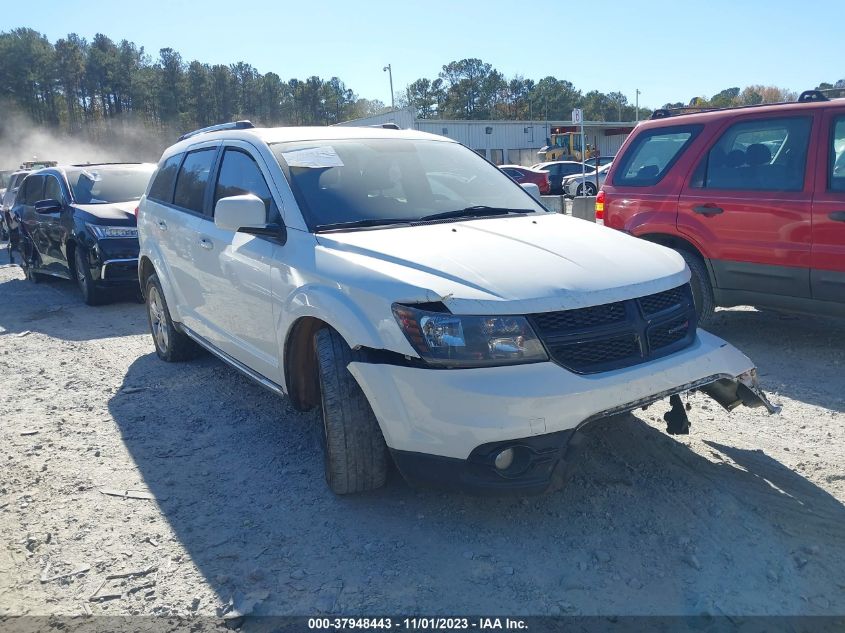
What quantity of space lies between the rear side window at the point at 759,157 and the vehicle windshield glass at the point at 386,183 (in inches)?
85.1

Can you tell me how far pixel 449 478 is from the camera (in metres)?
2.90

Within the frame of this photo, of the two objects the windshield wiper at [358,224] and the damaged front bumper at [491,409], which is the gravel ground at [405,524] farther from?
the windshield wiper at [358,224]

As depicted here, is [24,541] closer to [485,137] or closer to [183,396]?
[183,396]

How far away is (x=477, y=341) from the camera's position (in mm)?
2805

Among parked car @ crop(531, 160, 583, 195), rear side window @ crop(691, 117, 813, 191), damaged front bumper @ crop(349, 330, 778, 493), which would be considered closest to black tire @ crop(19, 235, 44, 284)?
rear side window @ crop(691, 117, 813, 191)

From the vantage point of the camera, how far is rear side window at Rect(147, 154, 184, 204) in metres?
5.52

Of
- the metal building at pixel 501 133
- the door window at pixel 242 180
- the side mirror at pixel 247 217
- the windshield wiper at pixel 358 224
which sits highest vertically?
the metal building at pixel 501 133

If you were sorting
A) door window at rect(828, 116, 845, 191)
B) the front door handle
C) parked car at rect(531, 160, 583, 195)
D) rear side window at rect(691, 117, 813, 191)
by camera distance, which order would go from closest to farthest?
1. door window at rect(828, 116, 845, 191)
2. rear side window at rect(691, 117, 813, 191)
3. the front door handle
4. parked car at rect(531, 160, 583, 195)

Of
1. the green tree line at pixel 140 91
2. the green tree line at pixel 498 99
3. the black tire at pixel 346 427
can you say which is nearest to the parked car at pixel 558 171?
the black tire at pixel 346 427

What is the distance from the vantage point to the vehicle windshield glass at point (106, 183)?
371 inches

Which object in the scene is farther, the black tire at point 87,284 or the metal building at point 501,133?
the metal building at point 501,133

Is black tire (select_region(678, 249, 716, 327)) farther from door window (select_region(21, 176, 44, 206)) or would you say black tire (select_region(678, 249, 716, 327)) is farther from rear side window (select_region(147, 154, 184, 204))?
door window (select_region(21, 176, 44, 206))

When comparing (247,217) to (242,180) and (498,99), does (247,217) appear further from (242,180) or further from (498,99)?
(498,99)

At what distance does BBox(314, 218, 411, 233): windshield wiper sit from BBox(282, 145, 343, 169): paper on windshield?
0.49 m
